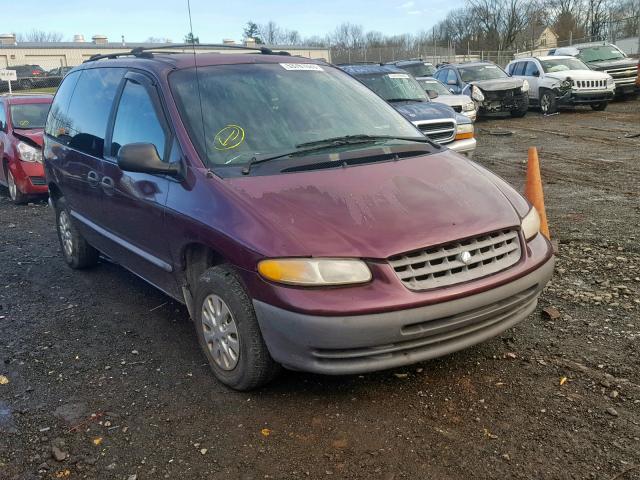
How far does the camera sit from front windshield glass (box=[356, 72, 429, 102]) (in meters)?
10.6

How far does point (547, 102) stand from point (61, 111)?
55.5ft

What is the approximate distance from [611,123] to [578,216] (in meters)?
10.9

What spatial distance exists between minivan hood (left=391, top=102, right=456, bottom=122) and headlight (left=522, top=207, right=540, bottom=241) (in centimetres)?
557

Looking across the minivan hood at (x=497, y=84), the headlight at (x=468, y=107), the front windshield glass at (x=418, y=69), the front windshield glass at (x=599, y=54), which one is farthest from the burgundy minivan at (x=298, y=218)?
the front windshield glass at (x=599, y=54)

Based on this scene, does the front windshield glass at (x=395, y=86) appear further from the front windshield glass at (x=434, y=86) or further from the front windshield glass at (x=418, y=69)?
the front windshield glass at (x=418, y=69)

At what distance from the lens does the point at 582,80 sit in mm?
18828

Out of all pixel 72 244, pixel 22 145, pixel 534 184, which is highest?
pixel 22 145

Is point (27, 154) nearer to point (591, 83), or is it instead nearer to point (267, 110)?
point (267, 110)

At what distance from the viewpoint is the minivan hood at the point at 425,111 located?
30.5 ft

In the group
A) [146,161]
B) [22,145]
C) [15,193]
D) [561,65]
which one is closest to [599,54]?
[561,65]

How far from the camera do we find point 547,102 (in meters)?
19.5

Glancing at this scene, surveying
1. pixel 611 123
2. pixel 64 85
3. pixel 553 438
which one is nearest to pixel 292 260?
pixel 553 438

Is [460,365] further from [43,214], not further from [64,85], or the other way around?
[43,214]

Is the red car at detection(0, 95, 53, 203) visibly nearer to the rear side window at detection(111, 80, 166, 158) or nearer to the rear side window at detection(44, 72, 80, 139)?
the rear side window at detection(44, 72, 80, 139)
